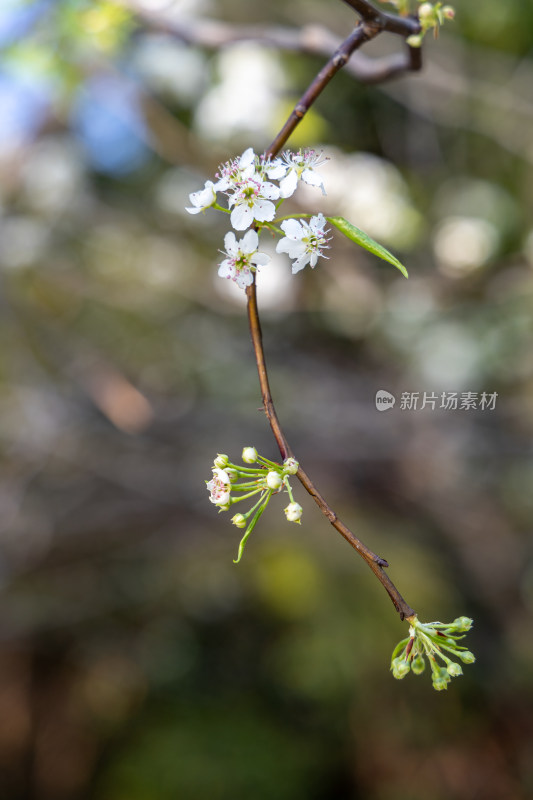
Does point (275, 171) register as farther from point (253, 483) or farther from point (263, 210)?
point (253, 483)

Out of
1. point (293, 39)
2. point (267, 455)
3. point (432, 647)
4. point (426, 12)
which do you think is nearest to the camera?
point (432, 647)

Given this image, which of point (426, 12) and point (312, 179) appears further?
point (426, 12)

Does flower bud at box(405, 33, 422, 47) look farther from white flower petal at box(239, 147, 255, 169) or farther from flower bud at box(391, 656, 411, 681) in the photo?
flower bud at box(391, 656, 411, 681)

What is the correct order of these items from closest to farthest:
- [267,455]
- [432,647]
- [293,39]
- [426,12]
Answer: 1. [432,647]
2. [426,12]
3. [293,39]
4. [267,455]

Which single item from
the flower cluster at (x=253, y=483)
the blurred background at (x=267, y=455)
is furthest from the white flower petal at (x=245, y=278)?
the blurred background at (x=267, y=455)

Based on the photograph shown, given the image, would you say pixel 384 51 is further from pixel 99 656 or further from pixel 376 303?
pixel 99 656

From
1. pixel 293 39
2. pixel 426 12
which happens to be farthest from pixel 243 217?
pixel 293 39
